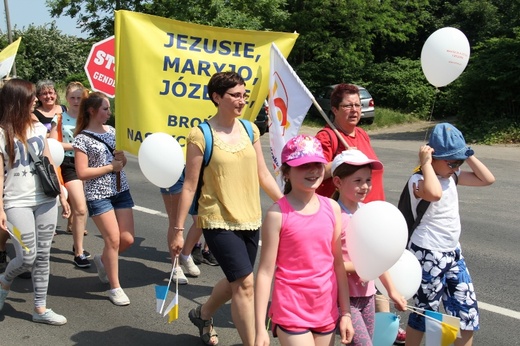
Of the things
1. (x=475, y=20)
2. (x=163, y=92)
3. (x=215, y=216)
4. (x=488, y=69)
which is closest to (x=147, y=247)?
(x=163, y=92)

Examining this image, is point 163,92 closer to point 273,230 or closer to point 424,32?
point 273,230

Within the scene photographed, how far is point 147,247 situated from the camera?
7.21 metres

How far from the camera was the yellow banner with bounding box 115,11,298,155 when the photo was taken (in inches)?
203

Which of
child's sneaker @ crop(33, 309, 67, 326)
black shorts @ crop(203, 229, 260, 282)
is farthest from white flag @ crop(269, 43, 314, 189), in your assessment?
child's sneaker @ crop(33, 309, 67, 326)

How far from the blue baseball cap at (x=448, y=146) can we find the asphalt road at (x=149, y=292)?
1.58 m

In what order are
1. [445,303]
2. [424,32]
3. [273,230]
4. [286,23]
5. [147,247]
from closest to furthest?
1. [273,230]
2. [445,303]
3. [147,247]
4. [286,23]
5. [424,32]

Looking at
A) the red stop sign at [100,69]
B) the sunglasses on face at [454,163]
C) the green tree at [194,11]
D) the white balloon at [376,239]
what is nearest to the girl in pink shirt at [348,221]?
the white balloon at [376,239]

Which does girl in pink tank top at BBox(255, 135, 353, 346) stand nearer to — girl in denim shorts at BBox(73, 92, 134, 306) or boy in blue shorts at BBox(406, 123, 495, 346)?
boy in blue shorts at BBox(406, 123, 495, 346)

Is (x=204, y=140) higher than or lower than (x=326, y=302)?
higher

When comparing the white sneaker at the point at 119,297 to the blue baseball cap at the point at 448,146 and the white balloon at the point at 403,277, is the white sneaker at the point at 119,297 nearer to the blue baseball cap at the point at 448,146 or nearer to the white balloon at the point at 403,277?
the white balloon at the point at 403,277

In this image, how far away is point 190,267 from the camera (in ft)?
20.1

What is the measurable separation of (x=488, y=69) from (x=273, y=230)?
20.1 meters

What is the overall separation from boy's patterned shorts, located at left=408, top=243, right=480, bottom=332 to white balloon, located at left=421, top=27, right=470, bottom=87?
1.74m

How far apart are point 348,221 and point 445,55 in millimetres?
2214
